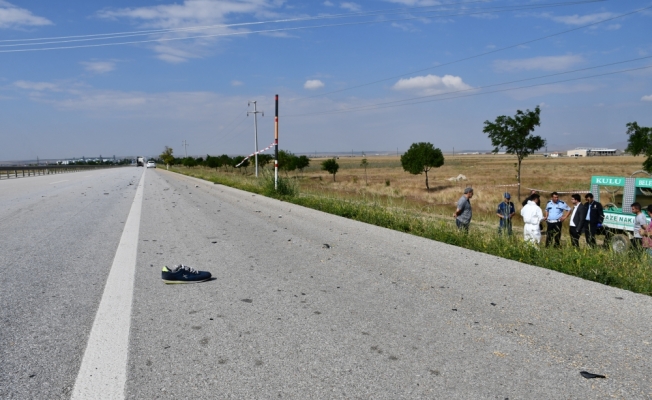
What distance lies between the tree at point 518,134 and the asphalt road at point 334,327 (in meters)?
29.0

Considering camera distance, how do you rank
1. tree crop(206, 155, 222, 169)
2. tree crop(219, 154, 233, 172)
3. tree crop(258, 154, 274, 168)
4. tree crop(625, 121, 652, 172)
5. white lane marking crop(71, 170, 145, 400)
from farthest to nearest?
tree crop(206, 155, 222, 169), tree crop(219, 154, 233, 172), tree crop(258, 154, 274, 168), tree crop(625, 121, 652, 172), white lane marking crop(71, 170, 145, 400)

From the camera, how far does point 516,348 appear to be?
3.97m

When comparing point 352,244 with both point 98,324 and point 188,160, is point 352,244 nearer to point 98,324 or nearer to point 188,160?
point 98,324

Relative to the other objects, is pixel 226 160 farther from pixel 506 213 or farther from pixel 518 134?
pixel 506 213

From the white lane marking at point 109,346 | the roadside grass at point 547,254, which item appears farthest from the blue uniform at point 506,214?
the white lane marking at point 109,346

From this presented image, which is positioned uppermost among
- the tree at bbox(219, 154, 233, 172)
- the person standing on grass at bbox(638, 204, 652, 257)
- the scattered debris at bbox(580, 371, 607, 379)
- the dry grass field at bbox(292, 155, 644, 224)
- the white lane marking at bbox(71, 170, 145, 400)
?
the tree at bbox(219, 154, 233, 172)

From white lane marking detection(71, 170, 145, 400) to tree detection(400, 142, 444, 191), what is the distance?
4480 centimetres

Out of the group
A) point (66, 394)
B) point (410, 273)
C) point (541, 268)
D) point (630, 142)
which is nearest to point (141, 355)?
point (66, 394)

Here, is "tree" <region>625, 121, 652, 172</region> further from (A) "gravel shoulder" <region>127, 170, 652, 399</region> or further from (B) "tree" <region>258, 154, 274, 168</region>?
(B) "tree" <region>258, 154, 274, 168</region>

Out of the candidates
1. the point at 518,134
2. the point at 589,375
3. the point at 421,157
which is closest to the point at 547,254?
the point at 589,375

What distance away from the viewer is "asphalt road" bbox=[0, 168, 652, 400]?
3373mm

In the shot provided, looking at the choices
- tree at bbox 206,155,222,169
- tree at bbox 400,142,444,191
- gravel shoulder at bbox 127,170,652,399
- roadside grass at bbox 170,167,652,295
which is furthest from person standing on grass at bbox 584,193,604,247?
tree at bbox 206,155,222,169

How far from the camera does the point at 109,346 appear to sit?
3998 millimetres

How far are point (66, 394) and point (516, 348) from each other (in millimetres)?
3135
